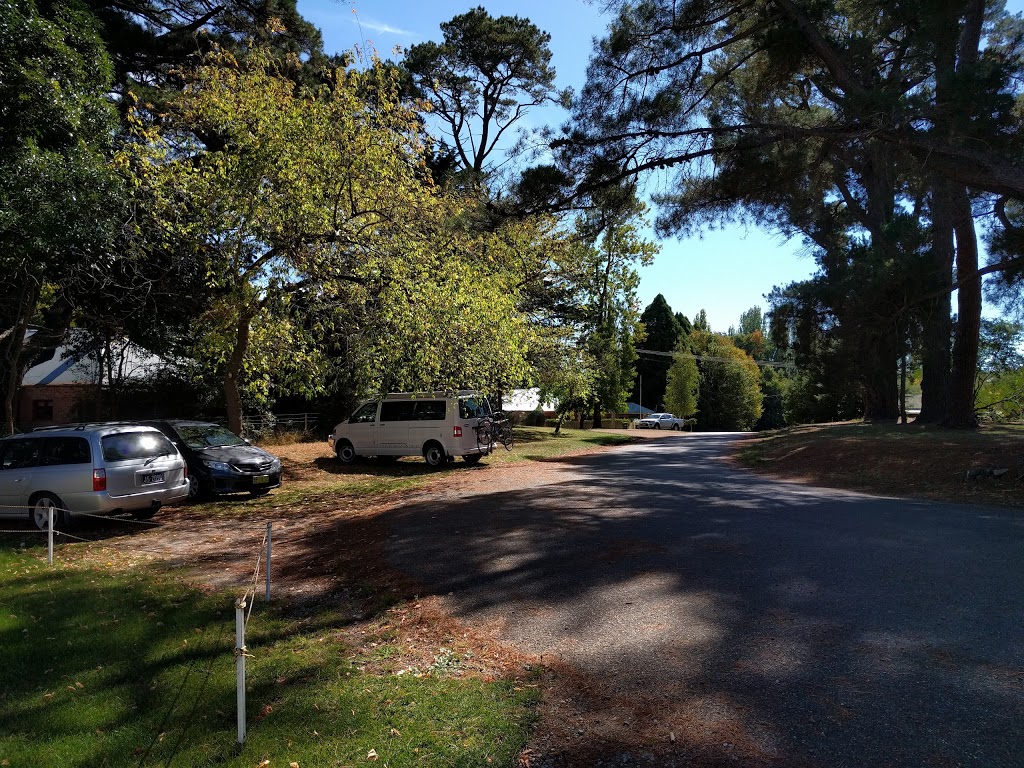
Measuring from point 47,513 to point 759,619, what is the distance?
10056 millimetres

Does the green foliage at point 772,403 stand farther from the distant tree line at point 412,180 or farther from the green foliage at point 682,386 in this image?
the distant tree line at point 412,180

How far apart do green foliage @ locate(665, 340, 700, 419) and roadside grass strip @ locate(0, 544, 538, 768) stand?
53.1 m

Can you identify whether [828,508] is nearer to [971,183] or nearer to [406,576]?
[971,183]

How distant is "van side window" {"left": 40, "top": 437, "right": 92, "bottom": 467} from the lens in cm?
989

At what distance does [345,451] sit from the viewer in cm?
1927

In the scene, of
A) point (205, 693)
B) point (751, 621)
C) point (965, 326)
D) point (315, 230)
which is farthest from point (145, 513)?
point (965, 326)

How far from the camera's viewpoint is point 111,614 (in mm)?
6391

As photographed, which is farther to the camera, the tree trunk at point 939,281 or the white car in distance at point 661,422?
the white car in distance at point 661,422

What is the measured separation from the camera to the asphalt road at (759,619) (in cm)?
357

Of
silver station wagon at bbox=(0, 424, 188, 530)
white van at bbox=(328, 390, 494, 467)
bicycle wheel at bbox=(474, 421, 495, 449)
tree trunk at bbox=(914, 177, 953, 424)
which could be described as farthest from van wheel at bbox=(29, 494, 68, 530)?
tree trunk at bbox=(914, 177, 953, 424)

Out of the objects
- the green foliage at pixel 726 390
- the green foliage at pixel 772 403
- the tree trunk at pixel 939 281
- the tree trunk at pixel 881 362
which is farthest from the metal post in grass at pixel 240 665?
the green foliage at pixel 772 403

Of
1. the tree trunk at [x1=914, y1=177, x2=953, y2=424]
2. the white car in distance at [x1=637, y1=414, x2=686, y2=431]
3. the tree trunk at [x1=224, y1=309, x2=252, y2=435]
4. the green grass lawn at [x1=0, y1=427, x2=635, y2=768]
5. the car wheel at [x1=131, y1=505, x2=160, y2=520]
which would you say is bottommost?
the white car in distance at [x1=637, y1=414, x2=686, y2=431]

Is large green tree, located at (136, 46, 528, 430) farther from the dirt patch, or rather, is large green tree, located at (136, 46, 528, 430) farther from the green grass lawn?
the dirt patch

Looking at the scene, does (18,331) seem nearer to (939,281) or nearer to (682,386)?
(939,281)
